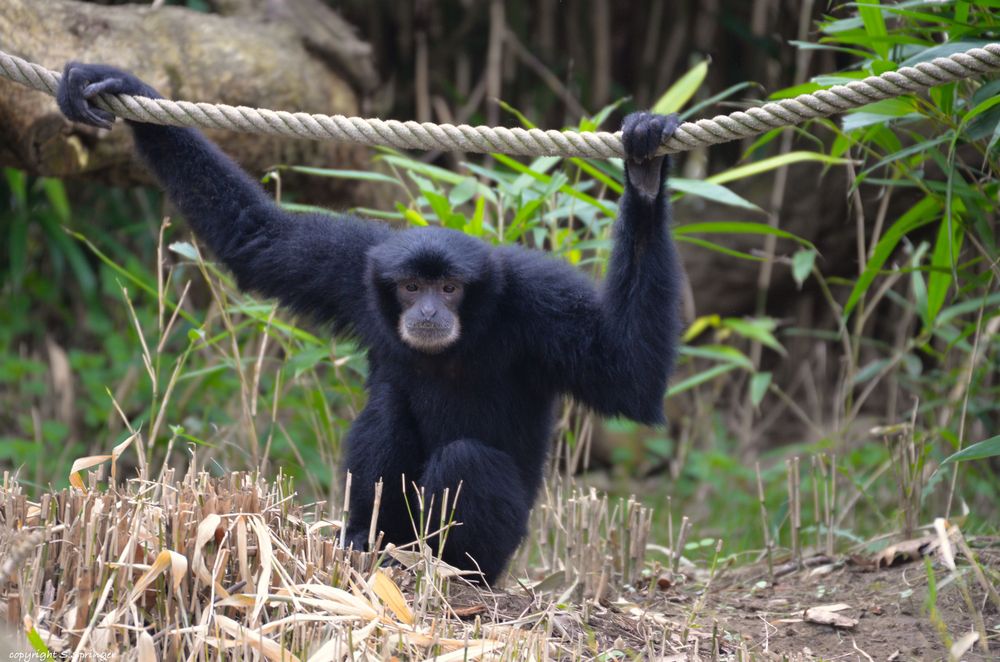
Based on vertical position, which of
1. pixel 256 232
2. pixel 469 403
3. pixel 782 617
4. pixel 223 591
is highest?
pixel 256 232

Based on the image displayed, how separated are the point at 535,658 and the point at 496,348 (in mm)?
1844

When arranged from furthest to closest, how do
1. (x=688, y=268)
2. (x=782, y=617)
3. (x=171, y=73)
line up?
(x=688, y=268) → (x=171, y=73) → (x=782, y=617)

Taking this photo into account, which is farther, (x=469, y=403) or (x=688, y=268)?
(x=688, y=268)

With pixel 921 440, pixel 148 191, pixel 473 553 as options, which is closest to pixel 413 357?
pixel 473 553

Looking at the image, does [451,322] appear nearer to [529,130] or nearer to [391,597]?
[529,130]

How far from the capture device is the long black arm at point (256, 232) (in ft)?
17.0

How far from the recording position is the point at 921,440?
19.0 ft

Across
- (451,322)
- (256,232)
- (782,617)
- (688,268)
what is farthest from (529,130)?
(688,268)

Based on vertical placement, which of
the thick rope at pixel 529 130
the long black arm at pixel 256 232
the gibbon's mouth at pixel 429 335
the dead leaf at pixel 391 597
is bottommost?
the dead leaf at pixel 391 597

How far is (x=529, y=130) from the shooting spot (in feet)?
14.2

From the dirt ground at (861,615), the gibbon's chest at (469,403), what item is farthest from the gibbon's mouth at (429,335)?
the dirt ground at (861,615)

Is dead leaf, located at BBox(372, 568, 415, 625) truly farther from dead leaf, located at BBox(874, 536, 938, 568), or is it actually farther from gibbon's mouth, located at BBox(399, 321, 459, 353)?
dead leaf, located at BBox(874, 536, 938, 568)

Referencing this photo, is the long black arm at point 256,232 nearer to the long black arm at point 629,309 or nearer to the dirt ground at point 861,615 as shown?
the long black arm at point 629,309

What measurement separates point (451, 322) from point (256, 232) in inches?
45.2
